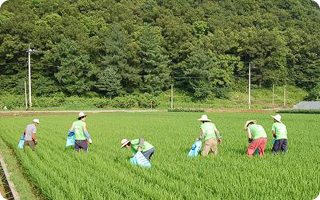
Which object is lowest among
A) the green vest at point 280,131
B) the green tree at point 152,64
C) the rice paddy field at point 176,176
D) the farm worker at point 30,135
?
the rice paddy field at point 176,176

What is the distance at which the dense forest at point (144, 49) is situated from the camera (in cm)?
5444

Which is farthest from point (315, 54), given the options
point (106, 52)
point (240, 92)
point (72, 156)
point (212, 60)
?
point (72, 156)

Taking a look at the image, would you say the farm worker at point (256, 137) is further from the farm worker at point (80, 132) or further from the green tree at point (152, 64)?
the green tree at point (152, 64)

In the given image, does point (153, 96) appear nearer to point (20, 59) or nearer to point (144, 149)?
point (20, 59)

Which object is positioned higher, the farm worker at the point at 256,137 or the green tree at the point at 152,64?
the green tree at the point at 152,64

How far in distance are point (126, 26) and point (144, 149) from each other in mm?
58251

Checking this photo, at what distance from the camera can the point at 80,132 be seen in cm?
1066

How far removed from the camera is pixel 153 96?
52.6 meters

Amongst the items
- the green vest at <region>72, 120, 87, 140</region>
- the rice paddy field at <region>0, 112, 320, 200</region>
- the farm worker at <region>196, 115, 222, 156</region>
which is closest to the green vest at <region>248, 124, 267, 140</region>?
the rice paddy field at <region>0, 112, 320, 200</region>

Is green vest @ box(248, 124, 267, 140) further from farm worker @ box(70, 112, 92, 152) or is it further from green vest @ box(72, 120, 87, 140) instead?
green vest @ box(72, 120, 87, 140)

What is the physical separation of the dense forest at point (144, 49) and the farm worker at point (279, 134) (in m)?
44.2

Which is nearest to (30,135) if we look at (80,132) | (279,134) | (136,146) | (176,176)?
(80,132)

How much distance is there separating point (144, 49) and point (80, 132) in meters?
47.1

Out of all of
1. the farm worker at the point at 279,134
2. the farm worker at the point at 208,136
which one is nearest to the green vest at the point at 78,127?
the farm worker at the point at 208,136
